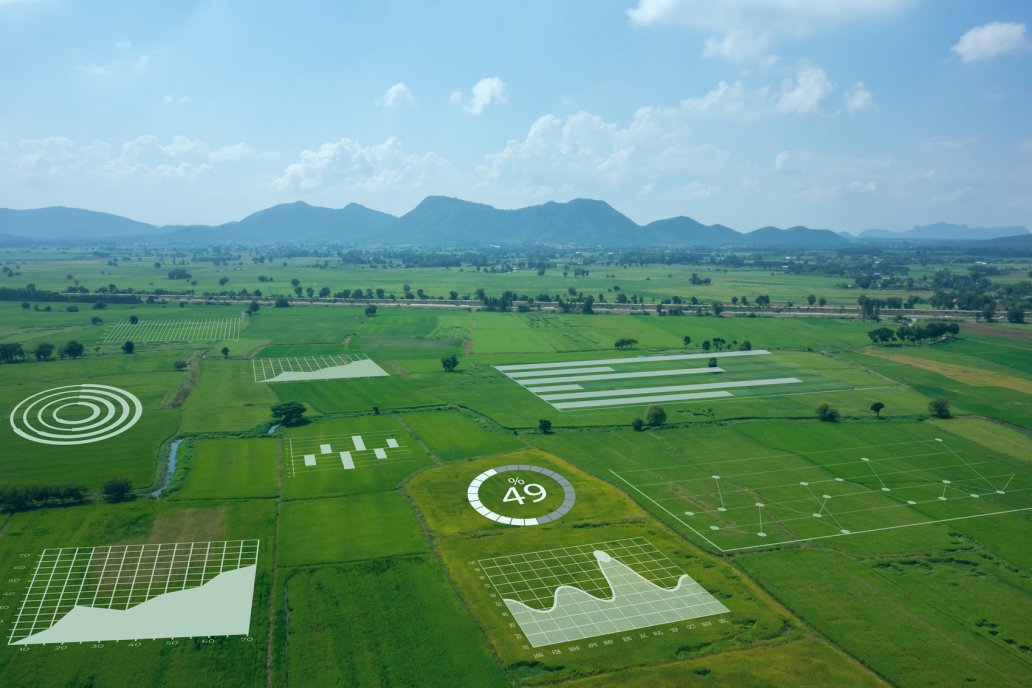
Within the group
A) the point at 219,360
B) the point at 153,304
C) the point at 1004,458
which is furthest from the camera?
the point at 153,304

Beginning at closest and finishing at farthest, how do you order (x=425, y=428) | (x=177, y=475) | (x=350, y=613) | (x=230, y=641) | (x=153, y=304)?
(x=230, y=641) < (x=350, y=613) < (x=177, y=475) < (x=425, y=428) < (x=153, y=304)

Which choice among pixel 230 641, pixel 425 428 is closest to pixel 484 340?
pixel 425 428

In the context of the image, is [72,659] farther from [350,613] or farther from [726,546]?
[726,546]

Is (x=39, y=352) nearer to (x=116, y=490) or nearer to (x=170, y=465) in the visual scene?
(x=170, y=465)

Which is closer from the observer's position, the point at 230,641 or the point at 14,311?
the point at 230,641

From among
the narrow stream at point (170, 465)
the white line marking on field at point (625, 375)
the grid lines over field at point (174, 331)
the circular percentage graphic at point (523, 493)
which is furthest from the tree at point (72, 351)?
the circular percentage graphic at point (523, 493)

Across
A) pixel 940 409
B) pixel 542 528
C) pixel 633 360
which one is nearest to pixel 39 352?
pixel 542 528

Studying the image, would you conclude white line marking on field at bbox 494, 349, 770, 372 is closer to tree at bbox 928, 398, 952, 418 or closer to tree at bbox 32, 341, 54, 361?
tree at bbox 928, 398, 952, 418
